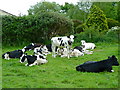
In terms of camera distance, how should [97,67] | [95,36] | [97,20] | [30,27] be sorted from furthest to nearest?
[97,20]
[30,27]
[95,36]
[97,67]

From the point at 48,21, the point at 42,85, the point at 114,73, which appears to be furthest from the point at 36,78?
the point at 48,21

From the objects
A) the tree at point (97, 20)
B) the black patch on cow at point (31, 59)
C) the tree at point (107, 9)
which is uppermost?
the tree at point (107, 9)

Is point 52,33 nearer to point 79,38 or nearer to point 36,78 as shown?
point 79,38

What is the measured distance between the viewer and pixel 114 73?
21.7 ft

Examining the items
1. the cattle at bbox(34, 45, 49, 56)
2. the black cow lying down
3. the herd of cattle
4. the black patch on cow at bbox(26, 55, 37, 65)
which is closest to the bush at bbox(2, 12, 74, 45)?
the herd of cattle

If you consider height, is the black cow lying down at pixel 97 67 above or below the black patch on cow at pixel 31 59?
below

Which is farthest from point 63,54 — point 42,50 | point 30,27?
point 30,27

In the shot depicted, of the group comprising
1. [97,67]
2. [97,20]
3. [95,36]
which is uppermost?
[97,20]

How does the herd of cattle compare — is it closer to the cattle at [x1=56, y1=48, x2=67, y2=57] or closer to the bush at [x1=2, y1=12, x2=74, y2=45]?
the cattle at [x1=56, y1=48, x2=67, y2=57]

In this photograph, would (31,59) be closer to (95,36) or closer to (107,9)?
(95,36)

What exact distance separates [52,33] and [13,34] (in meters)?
3.72

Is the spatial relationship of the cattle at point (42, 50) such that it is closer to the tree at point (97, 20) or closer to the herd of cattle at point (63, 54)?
the herd of cattle at point (63, 54)

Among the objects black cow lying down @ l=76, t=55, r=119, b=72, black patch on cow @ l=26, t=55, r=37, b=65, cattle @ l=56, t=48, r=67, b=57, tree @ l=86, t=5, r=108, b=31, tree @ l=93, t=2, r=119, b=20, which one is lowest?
black cow lying down @ l=76, t=55, r=119, b=72

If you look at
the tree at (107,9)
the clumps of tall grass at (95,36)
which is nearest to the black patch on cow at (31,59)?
the clumps of tall grass at (95,36)
